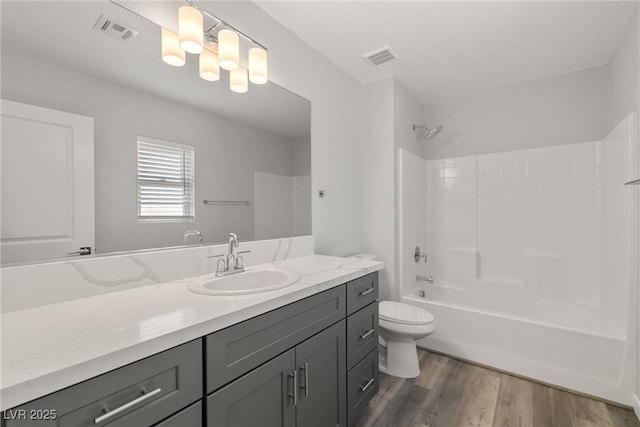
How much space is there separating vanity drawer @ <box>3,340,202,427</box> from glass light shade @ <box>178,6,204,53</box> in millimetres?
1221

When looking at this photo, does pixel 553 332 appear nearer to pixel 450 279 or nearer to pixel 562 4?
pixel 450 279

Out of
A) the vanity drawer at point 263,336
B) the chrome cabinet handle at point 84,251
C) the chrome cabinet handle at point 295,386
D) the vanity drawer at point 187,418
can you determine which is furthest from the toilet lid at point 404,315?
the chrome cabinet handle at point 84,251

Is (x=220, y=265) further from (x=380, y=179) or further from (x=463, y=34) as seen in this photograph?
(x=463, y=34)

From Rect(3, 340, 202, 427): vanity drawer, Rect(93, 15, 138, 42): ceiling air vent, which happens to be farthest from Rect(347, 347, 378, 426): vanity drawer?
Rect(93, 15, 138, 42): ceiling air vent

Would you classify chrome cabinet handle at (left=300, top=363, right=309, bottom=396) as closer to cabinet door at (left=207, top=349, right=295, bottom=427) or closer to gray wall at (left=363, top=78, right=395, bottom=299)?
cabinet door at (left=207, top=349, right=295, bottom=427)

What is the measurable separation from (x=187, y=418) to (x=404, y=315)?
1.64 m

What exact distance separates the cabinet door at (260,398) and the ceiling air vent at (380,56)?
214 centimetres

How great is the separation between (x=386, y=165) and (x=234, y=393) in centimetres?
216

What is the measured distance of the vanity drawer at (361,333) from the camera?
1.43 m

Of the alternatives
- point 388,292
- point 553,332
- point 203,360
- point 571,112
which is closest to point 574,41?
point 571,112

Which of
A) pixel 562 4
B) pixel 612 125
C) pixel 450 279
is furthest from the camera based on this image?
pixel 450 279

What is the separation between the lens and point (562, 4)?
1693 mm

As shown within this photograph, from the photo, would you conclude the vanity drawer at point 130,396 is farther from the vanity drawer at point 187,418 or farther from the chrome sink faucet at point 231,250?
the chrome sink faucet at point 231,250

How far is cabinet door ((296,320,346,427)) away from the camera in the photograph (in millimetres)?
1131
